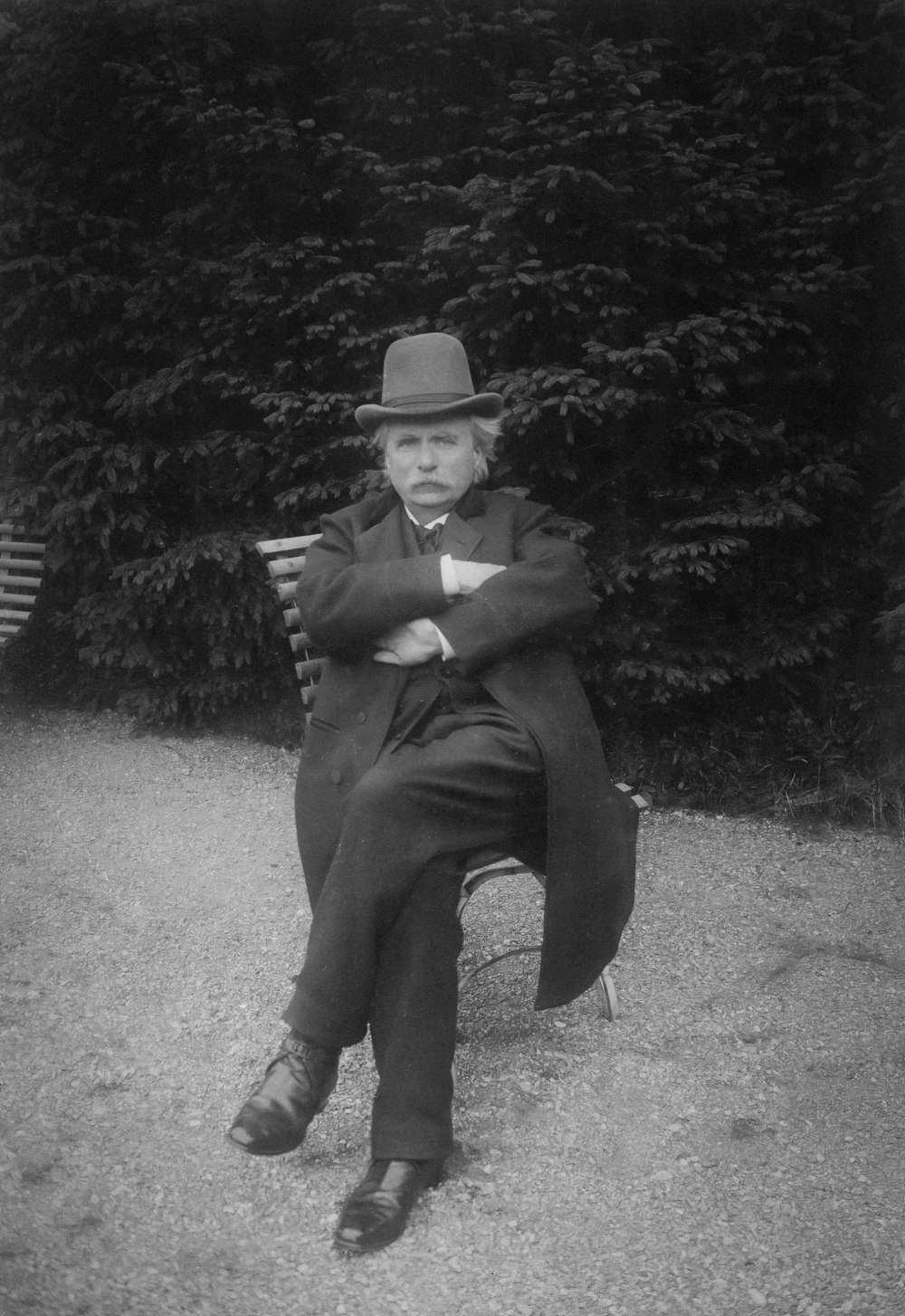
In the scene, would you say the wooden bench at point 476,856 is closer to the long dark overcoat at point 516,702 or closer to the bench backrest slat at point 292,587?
the bench backrest slat at point 292,587

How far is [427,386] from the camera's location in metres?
2.78

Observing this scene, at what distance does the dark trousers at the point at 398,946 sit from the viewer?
2.36 meters

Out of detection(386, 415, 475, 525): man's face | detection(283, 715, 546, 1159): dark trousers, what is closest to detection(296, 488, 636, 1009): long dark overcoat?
detection(386, 415, 475, 525): man's face

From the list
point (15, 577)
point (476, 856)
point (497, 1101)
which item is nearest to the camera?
point (476, 856)

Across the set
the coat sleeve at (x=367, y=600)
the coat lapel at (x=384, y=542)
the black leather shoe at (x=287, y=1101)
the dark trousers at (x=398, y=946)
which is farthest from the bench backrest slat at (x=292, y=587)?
the black leather shoe at (x=287, y=1101)

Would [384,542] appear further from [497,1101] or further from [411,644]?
[497,1101]

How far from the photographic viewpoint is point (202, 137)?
178 inches

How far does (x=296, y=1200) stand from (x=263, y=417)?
11.0 ft

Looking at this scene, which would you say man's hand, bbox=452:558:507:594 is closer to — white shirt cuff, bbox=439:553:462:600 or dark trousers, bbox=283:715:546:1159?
white shirt cuff, bbox=439:553:462:600

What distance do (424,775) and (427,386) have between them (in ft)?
3.13

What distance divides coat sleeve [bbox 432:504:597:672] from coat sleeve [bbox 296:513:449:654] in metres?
0.06

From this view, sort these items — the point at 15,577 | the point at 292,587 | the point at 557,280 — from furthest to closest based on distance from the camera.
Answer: the point at 15,577 < the point at 557,280 < the point at 292,587

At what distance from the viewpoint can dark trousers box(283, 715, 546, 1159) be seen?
236 cm

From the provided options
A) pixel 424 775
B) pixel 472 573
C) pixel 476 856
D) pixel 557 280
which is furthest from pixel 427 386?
pixel 557 280
